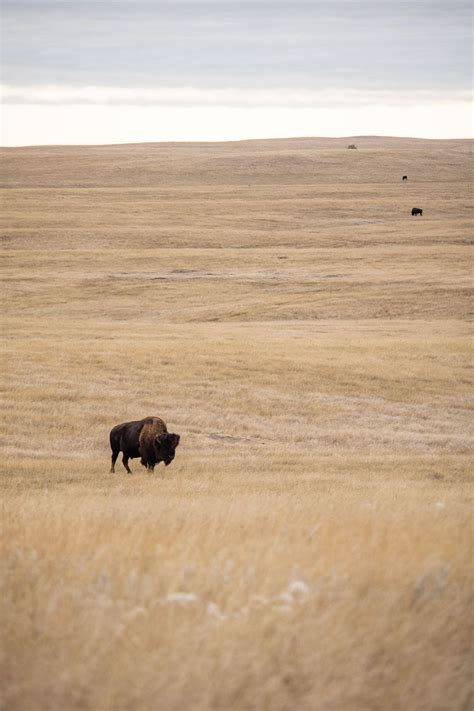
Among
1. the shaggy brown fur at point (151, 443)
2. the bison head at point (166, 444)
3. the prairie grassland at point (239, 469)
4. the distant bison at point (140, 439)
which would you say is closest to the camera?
the prairie grassland at point (239, 469)

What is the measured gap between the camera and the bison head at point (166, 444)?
16.8 m

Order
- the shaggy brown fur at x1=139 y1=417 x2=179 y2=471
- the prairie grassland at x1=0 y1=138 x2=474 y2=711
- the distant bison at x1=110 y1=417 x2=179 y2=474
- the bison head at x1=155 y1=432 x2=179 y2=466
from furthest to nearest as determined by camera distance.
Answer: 1. the distant bison at x1=110 y1=417 x2=179 y2=474
2. the shaggy brown fur at x1=139 y1=417 x2=179 y2=471
3. the bison head at x1=155 y1=432 x2=179 y2=466
4. the prairie grassland at x1=0 y1=138 x2=474 y2=711

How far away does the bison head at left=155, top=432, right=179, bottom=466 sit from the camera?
16828 mm

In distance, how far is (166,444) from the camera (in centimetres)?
1691

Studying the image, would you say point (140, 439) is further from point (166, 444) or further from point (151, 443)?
point (166, 444)

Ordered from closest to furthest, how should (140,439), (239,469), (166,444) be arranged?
(166,444) → (140,439) → (239,469)

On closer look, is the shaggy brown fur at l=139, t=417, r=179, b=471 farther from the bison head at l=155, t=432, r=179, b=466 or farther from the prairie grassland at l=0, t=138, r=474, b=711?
the prairie grassland at l=0, t=138, r=474, b=711

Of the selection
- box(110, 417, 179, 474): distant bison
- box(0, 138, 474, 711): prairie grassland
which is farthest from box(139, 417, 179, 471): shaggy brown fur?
box(0, 138, 474, 711): prairie grassland

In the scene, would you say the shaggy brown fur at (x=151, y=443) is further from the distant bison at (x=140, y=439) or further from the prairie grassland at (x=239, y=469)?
the prairie grassland at (x=239, y=469)

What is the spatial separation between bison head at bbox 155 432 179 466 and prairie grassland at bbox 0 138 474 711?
0.54 meters

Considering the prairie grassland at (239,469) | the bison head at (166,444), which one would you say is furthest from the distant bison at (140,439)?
the prairie grassland at (239,469)

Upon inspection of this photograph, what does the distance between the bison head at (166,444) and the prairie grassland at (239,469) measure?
54cm

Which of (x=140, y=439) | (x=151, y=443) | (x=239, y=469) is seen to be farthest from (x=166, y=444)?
(x=239, y=469)

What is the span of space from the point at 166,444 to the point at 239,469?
2463 millimetres
